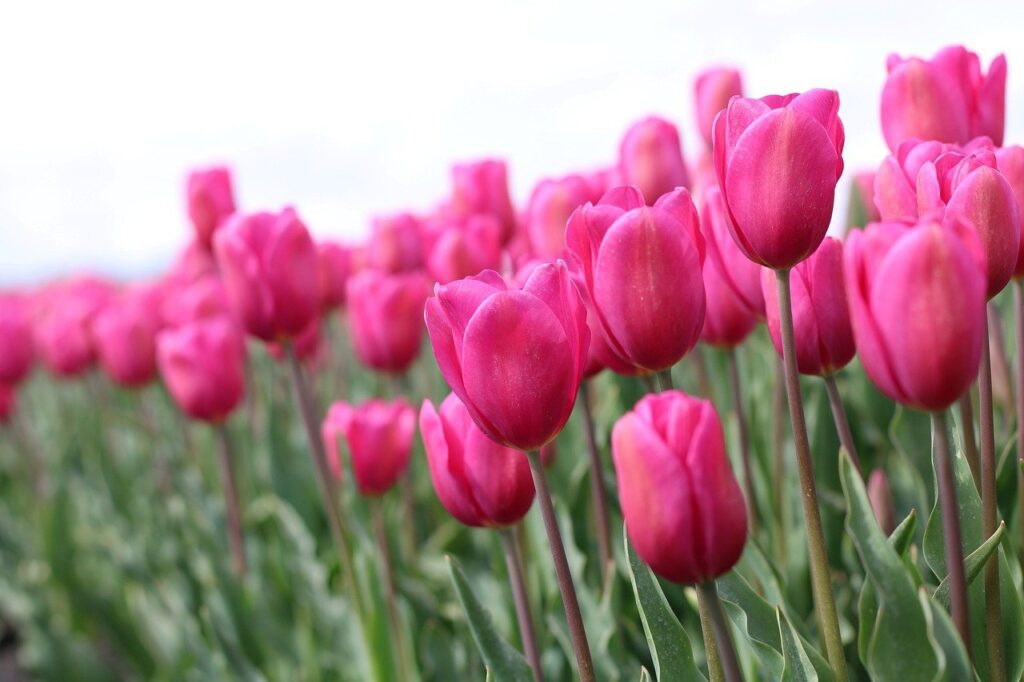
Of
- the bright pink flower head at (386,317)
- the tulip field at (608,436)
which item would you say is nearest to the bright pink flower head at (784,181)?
the tulip field at (608,436)

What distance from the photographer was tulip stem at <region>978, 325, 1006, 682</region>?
0.92m

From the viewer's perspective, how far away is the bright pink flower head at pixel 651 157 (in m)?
1.71

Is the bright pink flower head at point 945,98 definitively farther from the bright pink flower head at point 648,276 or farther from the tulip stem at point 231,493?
the tulip stem at point 231,493

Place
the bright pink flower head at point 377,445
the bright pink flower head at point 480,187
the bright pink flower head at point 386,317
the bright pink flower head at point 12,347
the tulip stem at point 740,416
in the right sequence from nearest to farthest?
the tulip stem at point 740,416 → the bright pink flower head at point 377,445 → the bright pink flower head at point 386,317 → the bright pink flower head at point 480,187 → the bright pink flower head at point 12,347

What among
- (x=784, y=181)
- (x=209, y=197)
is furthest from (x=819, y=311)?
(x=209, y=197)

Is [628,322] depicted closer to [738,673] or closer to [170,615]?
[738,673]

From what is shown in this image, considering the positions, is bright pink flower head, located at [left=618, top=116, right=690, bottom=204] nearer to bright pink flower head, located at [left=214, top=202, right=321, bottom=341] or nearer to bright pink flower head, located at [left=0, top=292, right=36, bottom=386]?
bright pink flower head, located at [left=214, top=202, right=321, bottom=341]

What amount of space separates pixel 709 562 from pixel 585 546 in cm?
93

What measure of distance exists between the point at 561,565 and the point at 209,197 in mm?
1807

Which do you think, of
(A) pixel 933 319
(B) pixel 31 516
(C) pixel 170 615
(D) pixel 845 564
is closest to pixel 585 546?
(D) pixel 845 564

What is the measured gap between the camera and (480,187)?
2279 mm

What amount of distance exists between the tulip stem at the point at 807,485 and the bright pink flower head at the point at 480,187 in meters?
1.48

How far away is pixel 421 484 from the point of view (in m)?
2.56

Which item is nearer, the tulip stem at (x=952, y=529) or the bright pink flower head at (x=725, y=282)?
A: the tulip stem at (x=952, y=529)
